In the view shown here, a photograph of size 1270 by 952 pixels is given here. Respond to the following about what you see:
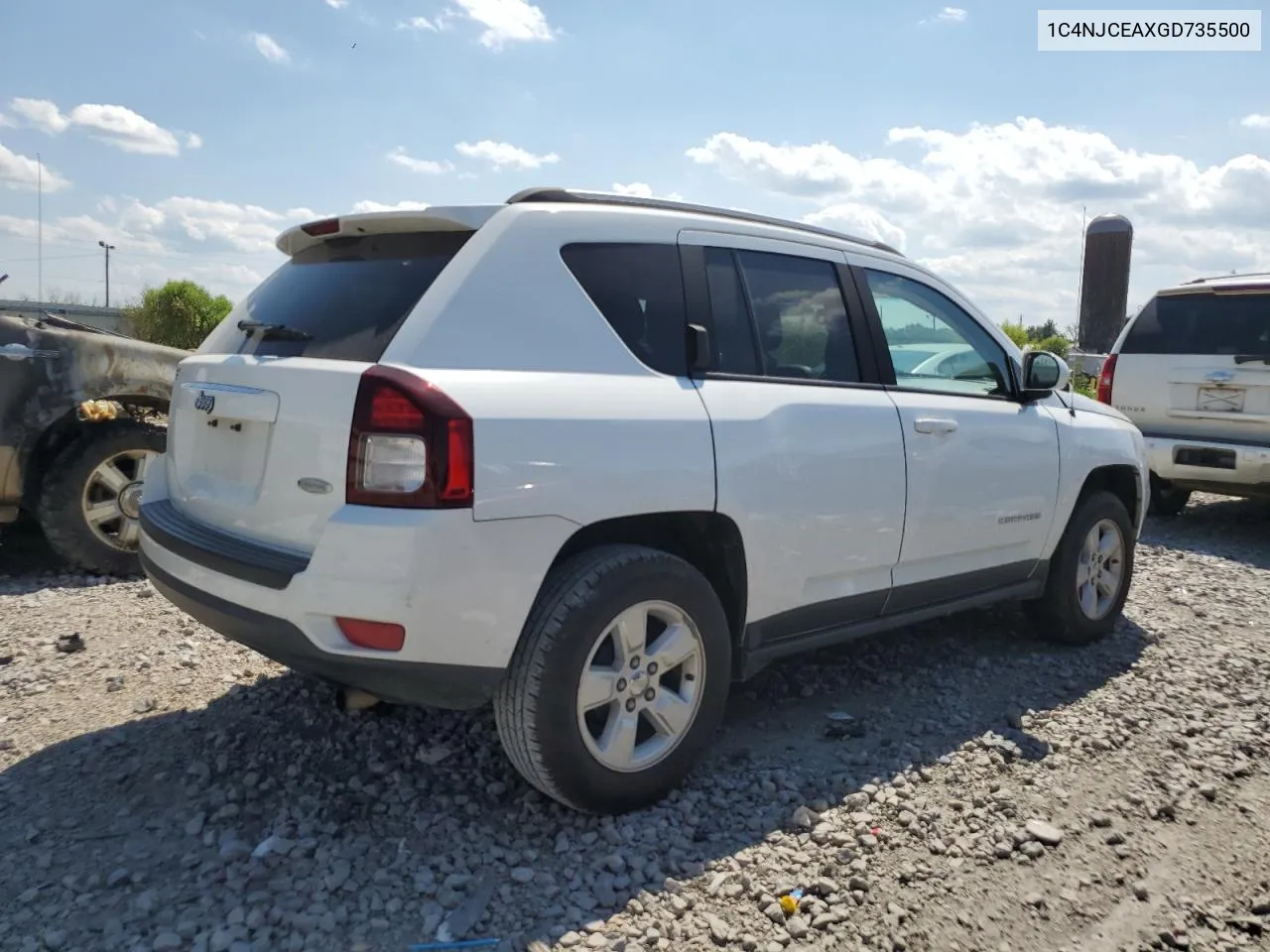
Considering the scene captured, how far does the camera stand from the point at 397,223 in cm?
317

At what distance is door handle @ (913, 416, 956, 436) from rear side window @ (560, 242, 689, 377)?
3.69 feet

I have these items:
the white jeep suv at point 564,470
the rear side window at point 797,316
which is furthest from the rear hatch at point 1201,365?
the rear side window at point 797,316

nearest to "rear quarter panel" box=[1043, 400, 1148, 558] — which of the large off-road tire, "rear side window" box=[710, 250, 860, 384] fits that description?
"rear side window" box=[710, 250, 860, 384]

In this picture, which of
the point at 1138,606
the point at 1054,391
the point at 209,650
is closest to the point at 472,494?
the point at 209,650

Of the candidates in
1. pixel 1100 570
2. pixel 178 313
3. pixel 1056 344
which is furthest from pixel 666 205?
pixel 178 313

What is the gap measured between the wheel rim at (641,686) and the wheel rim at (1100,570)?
103 inches

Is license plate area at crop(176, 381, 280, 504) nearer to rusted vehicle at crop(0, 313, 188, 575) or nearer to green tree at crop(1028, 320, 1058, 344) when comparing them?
rusted vehicle at crop(0, 313, 188, 575)

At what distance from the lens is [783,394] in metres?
3.49

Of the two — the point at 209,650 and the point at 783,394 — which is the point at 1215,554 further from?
Answer: the point at 209,650

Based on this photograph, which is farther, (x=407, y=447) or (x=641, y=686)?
(x=641, y=686)

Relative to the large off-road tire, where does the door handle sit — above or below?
above

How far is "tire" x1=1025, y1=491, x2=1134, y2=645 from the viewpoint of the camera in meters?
4.90

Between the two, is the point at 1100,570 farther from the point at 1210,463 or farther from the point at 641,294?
the point at 641,294

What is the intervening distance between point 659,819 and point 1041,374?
271 centimetres
